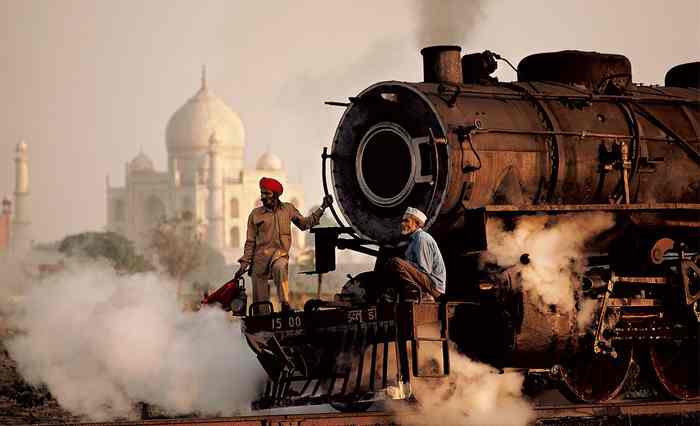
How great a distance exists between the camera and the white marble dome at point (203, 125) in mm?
170500

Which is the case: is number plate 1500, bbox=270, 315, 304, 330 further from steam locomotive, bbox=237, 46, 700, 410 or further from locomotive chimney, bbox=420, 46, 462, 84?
locomotive chimney, bbox=420, 46, 462, 84

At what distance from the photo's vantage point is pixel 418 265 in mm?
12023

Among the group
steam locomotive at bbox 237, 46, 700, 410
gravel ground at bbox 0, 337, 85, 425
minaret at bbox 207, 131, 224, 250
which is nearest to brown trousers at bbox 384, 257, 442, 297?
steam locomotive at bbox 237, 46, 700, 410

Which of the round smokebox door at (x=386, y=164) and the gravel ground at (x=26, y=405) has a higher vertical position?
the round smokebox door at (x=386, y=164)

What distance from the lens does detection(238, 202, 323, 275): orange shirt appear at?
13820 mm

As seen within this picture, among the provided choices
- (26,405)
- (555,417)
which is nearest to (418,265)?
(555,417)

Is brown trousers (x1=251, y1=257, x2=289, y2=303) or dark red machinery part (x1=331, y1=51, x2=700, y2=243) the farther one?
brown trousers (x1=251, y1=257, x2=289, y2=303)

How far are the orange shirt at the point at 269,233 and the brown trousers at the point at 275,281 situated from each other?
5cm

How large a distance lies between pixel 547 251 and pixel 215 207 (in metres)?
164

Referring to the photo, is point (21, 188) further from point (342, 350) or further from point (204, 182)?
point (342, 350)

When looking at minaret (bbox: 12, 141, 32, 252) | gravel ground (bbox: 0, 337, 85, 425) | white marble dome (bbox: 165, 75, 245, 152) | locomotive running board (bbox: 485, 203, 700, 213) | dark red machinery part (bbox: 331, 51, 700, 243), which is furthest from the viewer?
white marble dome (bbox: 165, 75, 245, 152)

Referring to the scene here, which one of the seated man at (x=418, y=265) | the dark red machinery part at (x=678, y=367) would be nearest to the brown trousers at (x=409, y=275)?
the seated man at (x=418, y=265)

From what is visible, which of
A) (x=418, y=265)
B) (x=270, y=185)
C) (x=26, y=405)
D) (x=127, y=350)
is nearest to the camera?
(x=418, y=265)

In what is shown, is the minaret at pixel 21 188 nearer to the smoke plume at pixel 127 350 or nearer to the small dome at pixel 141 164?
the small dome at pixel 141 164
